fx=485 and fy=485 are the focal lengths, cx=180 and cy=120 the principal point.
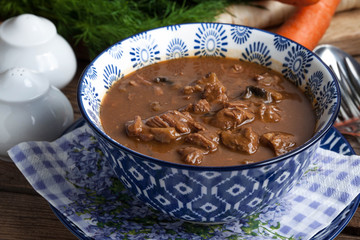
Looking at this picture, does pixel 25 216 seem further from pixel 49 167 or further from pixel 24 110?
pixel 24 110

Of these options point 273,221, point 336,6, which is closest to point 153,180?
point 273,221

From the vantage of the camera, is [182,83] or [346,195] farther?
[182,83]

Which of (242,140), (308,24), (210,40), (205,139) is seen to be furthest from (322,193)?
(308,24)

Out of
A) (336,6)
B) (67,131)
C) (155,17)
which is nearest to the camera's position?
(67,131)

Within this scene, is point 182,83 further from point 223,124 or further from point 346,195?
point 346,195

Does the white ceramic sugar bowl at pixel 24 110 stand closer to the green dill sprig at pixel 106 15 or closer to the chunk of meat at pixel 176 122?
the green dill sprig at pixel 106 15

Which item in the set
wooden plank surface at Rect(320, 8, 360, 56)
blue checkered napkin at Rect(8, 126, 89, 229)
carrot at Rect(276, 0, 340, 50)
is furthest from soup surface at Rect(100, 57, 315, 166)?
wooden plank surface at Rect(320, 8, 360, 56)
